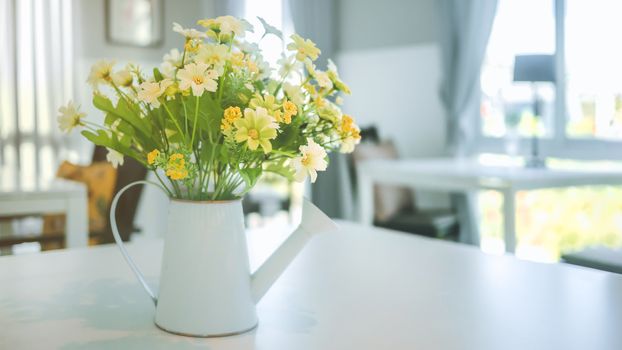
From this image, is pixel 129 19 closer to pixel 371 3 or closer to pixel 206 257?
pixel 371 3

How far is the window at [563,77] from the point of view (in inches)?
144

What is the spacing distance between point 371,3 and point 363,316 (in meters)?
4.27

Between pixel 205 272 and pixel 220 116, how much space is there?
0.19 metres

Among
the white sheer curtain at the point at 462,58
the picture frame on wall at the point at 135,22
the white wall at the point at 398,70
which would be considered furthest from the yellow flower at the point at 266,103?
the picture frame on wall at the point at 135,22

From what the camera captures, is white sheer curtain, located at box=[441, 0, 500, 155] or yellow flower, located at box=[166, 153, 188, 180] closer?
yellow flower, located at box=[166, 153, 188, 180]

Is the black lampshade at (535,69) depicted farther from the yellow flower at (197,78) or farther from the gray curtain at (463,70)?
the yellow flower at (197,78)

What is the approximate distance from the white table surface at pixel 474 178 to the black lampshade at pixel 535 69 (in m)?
0.45

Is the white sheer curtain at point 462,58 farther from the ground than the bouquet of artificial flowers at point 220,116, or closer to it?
farther from the ground

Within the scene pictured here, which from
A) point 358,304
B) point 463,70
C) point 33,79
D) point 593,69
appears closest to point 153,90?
point 358,304

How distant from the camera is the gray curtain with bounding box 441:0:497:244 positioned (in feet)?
13.3

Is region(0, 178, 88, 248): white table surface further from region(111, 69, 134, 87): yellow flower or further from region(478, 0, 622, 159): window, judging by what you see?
region(478, 0, 622, 159): window

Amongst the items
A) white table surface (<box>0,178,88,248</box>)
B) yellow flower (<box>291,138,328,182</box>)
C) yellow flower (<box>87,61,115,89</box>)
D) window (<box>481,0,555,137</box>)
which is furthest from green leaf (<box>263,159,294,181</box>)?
window (<box>481,0,555,137</box>)

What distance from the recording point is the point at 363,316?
0.95 m

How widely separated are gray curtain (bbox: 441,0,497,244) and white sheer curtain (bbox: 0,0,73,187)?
268cm
